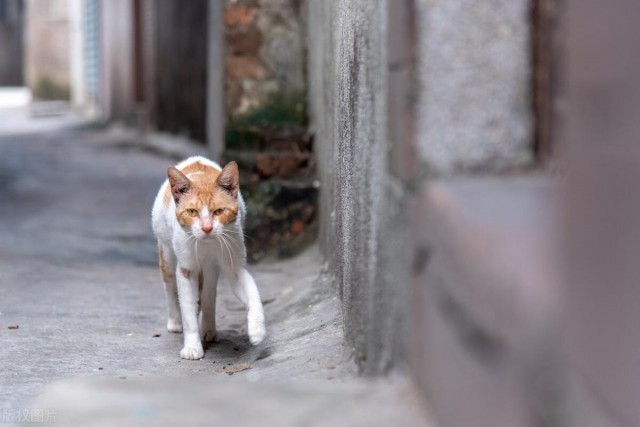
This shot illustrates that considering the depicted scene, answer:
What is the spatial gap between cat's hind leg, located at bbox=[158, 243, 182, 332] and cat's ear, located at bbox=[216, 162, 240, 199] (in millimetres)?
434

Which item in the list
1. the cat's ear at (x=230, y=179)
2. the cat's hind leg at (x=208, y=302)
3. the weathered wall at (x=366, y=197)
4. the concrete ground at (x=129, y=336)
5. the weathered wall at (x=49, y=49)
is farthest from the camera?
the weathered wall at (x=49, y=49)

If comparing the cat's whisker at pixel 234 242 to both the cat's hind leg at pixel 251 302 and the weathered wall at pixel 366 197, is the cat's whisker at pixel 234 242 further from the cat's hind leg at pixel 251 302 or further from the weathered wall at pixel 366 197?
the weathered wall at pixel 366 197

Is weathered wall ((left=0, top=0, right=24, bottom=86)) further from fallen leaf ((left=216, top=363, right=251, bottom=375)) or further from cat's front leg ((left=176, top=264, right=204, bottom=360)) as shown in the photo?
fallen leaf ((left=216, top=363, right=251, bottom=375))

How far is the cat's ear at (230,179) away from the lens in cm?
397

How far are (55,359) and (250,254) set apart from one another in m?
2.23

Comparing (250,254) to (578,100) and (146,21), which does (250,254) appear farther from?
(146,21)

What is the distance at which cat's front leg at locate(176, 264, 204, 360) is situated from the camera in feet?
13.2

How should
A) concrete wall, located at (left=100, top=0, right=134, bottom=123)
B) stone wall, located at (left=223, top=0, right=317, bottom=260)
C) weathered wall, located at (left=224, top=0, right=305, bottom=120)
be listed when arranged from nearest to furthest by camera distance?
stone wall, located at (left=223, top=0, right=317, bottom=260) → weathered wall, located at (left=224, top=0, right=305, bottom=120) → concrete wall, located at (left=100, top=0, right=134, bottom=123)

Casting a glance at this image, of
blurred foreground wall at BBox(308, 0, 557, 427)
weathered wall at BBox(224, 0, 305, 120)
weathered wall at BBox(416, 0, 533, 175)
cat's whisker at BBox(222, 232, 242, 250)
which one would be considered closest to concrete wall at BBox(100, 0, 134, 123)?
weathered wall at BBox(224, 0, 305, 120)

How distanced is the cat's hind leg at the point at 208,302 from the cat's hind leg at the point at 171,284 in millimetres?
159

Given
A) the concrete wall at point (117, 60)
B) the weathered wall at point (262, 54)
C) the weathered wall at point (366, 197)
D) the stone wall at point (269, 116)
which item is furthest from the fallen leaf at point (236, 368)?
the concrete wall at point (117, 60)

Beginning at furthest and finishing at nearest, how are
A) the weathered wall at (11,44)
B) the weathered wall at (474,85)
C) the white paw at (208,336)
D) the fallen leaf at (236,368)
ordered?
the weathered wall at (11,44)
the white paw at (208,336)
the fallen leaf at (236,368)
the weathered wall at (474,85)

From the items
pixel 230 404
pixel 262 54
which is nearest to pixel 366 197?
pixel 230 404

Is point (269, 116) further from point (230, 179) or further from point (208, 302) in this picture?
point (230, 179)
